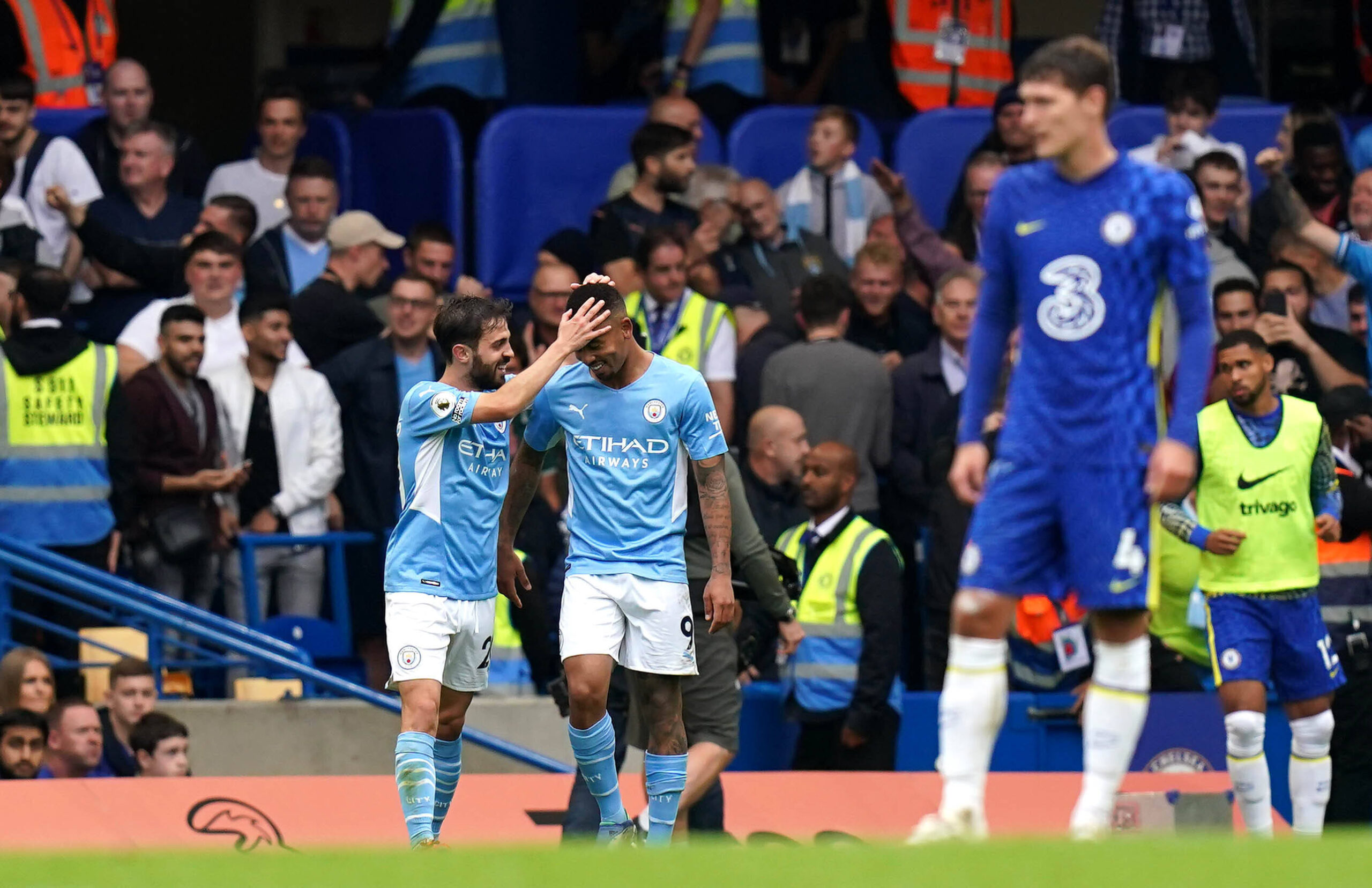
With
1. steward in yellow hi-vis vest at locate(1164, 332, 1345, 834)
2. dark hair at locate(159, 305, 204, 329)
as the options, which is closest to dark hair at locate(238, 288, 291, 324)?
dark hair at locate(159, 305, 204, 329)

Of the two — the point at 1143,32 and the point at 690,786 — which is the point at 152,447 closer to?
the point at 690,786

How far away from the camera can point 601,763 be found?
316 inches

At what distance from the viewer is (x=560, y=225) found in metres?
13.5

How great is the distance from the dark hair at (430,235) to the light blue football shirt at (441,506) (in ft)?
14.6

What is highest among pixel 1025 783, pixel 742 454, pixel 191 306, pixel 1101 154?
pixel 1101 154

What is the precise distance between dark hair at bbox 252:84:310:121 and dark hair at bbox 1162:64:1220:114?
200 inches

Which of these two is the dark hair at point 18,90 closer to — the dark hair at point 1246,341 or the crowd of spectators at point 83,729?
the crowd of spectators at point 83,729

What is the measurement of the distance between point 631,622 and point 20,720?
10.4ft

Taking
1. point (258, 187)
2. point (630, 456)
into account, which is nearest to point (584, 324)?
point (630, 456)

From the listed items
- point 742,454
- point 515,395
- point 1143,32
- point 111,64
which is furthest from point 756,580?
point 1143,32

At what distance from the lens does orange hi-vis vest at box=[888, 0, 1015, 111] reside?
14.2 meters

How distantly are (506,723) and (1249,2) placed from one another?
8.92m

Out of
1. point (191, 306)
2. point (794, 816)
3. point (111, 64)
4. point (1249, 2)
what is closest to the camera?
point (794, 816)

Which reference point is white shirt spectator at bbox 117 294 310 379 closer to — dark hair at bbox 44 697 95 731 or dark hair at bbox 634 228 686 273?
dark hair at bbox 634 228 686 273
